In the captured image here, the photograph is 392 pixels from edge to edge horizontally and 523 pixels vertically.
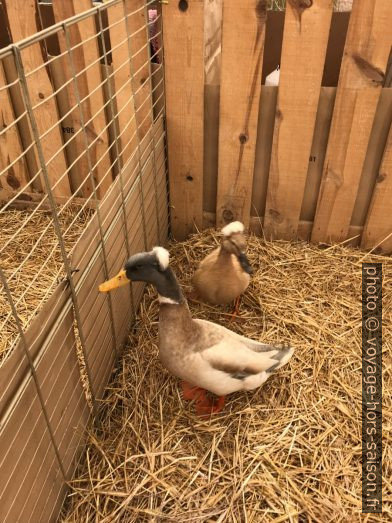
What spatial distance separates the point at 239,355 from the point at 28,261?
1.37 meters

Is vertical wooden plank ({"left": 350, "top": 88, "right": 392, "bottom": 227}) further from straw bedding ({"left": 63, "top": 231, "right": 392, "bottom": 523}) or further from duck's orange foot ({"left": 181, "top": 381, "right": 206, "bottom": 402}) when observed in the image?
duck's orange foot ({"left": 181, "top": 381, "right": 206, "bottom": 402})

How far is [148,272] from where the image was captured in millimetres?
1644

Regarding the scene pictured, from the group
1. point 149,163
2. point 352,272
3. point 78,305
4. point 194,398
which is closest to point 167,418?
point 194,398

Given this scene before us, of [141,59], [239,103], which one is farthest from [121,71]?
[239,103]

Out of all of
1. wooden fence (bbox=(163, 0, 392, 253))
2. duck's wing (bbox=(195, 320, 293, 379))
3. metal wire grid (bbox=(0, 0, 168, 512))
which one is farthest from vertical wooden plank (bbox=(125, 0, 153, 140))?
duck's wing (bbox=(195, 320, 293, 379))

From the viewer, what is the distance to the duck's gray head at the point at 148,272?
5.23 feet

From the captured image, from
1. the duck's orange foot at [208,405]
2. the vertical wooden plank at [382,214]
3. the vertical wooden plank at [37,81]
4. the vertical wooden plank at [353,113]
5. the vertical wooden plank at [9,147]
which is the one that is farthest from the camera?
the vertical wooden plank at [9,147]

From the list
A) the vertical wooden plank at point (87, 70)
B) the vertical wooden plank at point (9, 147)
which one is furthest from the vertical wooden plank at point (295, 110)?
the vertical wooden plank at point (9, 147)

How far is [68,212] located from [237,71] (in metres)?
1.35

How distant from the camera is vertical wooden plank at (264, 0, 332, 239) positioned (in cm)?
A: 202

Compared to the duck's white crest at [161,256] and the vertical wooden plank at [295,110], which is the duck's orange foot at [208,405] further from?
the vertical wooden plank at [295,110]

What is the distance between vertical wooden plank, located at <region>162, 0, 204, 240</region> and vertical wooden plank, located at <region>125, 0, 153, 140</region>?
0.12 metres

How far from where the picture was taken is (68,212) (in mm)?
2838

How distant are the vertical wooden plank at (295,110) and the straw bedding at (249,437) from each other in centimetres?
57
